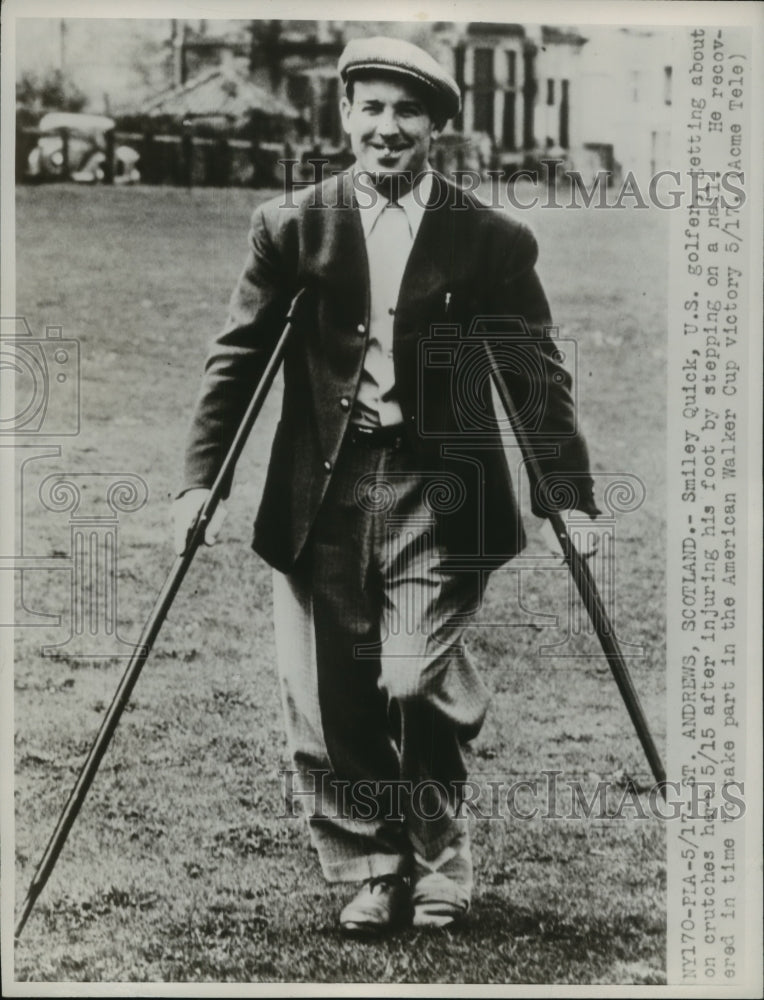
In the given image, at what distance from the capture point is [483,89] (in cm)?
354

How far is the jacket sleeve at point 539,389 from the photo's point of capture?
11.4 ft

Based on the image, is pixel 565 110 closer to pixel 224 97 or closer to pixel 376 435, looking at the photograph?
pixel 224 97

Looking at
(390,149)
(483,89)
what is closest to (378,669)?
(390,149)

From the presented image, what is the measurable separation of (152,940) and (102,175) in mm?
2321

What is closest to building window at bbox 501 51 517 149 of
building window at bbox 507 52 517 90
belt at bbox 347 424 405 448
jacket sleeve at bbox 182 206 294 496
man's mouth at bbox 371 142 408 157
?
building window at bbox 507 52 517 90

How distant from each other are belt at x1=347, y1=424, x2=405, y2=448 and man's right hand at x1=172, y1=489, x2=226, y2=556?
1.57 ft

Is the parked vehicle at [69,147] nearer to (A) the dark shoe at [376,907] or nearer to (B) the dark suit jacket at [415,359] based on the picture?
(B) the dark suit jacket at [415,359]

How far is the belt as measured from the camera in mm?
3340

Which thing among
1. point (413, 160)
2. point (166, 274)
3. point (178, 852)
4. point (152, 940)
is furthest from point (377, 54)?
point (152, 940)

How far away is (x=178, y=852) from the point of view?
356 cm

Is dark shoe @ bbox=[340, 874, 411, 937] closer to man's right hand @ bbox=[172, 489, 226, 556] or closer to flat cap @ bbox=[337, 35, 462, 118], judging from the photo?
man's right hand @ bbox=[172, 489, 226, 556]

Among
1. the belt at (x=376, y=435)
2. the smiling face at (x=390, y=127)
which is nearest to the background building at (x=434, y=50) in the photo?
the smiling face at (x=390, y=127)

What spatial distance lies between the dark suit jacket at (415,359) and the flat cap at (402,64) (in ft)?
0.83

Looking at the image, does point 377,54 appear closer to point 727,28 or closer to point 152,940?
point 727,28
